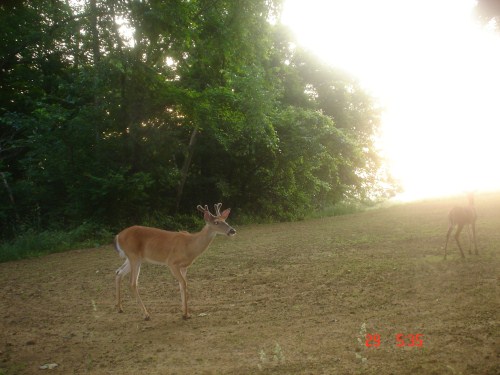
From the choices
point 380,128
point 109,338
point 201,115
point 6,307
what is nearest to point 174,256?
point 109,338

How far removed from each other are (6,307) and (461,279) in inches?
268

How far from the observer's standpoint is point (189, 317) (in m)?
6.34

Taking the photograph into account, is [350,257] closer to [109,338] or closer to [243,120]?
[109,338]

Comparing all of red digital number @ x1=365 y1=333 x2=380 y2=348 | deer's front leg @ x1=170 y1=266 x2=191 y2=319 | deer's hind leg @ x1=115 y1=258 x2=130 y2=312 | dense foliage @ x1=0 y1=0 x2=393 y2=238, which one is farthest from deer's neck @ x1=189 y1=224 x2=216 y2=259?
dense foliage @ x1=0 y1=0 x2=393 y2=238

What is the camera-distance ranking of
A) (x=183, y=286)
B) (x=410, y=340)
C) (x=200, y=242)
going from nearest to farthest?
(x=410, y=340) < (x=183, y=286) < (x=200, y=242)

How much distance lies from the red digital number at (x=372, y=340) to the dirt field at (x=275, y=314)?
0.03 metres

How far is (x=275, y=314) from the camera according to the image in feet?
20.4

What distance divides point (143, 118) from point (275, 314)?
10.6 meters

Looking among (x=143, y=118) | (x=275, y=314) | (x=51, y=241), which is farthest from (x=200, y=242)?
(x=143, y=118)

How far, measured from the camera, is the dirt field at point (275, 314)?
457 cm

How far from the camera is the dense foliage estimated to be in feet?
47.2
